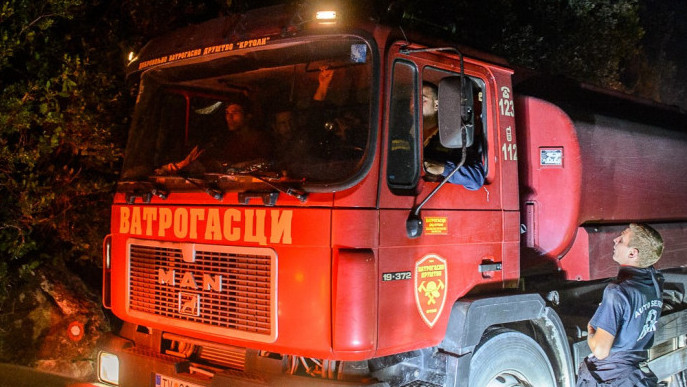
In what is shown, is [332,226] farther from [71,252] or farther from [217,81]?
[71,252]

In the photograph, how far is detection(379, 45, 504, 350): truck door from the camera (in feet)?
10.2

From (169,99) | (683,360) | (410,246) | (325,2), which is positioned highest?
(325,2)

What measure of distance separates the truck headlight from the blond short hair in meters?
3.40

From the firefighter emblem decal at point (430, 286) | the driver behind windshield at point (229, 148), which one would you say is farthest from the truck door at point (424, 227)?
the driver behind windshield at point (229, 148)

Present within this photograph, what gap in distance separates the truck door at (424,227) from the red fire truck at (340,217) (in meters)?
0.01

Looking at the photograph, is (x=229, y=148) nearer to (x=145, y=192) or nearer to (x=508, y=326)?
(x=145, y=192)

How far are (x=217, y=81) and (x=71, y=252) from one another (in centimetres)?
362

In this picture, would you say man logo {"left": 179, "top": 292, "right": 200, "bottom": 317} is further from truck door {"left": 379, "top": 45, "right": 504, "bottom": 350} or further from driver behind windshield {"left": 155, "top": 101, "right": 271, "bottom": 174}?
truck door {"left": 379, "top": 45, "right": 504, "bottom": 350}

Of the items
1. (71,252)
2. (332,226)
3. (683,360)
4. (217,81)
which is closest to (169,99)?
(217,81)

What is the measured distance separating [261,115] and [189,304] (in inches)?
47.5

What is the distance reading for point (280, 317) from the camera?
3.11 metres

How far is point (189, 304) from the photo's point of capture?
11.4ft

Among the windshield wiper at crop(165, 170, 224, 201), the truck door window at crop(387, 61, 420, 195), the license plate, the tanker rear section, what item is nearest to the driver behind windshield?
the windshield wiper at crop(165, 170, 224, 201)

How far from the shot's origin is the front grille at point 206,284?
319cm
